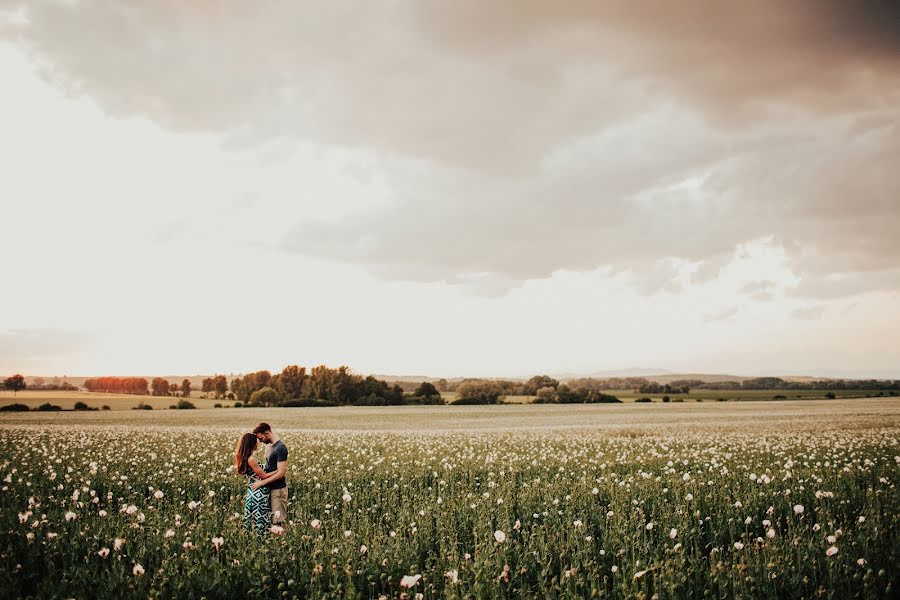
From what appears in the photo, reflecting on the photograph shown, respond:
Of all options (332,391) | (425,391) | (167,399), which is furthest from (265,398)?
(425,391)

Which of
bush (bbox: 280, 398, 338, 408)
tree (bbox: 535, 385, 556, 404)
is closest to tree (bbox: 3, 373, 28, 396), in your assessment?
bush (bbox: 280, 398, 338, 408)

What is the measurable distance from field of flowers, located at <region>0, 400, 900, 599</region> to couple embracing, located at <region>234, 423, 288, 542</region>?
1.22 ft

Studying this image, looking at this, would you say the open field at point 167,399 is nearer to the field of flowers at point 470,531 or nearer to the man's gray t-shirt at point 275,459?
the field of flowers at point 470,531

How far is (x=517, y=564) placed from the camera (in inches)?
265

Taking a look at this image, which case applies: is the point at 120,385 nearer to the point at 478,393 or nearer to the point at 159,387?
the point at 159,387

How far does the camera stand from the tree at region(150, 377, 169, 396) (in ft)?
358

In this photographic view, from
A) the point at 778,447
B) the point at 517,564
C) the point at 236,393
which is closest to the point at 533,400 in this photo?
the point at 236,393

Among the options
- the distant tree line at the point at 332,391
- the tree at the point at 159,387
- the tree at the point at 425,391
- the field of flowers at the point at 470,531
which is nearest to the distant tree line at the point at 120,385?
the tree at the point at 159,387

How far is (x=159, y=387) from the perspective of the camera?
11006cm

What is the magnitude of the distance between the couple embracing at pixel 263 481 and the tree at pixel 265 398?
85998mm

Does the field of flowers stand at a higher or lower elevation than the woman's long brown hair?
lower

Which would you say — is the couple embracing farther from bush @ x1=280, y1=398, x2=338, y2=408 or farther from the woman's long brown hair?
bush @ x1=280, y1=398, x2=338, y2=408

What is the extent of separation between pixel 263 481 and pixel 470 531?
3.53 metres

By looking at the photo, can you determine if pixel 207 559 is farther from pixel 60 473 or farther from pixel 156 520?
pixel 60 473
